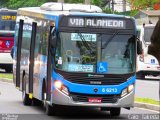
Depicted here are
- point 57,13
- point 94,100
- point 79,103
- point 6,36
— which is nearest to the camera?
point 79,103

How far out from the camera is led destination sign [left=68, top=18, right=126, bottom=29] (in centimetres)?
1537

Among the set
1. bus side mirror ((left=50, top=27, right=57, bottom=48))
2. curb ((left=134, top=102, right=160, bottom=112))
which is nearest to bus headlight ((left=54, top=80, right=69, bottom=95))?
bus side mirror ((left=50, top=27, right=57, bottom=48))

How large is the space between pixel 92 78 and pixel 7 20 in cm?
2629

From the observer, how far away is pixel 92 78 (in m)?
15.2

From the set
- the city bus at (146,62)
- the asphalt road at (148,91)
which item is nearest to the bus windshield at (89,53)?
the asphalt road at (148,91)

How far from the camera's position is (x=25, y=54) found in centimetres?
1927

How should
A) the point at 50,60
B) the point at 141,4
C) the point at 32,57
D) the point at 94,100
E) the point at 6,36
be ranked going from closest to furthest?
the point at 94,100
the point at 50,60
the point at 32,57
the point at 6,36
the point at 141,4

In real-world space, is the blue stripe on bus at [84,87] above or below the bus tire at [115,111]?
above

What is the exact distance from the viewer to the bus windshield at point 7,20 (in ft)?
133

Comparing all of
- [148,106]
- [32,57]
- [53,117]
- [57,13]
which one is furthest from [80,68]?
[148,106]

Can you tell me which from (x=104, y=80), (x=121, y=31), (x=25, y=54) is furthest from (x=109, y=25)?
(x=25, y=54)

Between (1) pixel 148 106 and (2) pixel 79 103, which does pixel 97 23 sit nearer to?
(2) pixel 79 103

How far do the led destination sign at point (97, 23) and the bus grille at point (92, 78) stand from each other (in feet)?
3.70

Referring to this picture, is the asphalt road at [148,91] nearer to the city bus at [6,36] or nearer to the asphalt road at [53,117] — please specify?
the asphalt road at [53,117]
